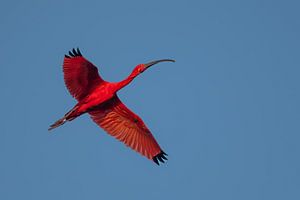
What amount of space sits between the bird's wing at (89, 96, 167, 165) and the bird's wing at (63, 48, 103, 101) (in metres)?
1.51

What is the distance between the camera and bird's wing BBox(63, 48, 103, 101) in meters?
24.8

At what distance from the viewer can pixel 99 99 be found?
25344 millimetres

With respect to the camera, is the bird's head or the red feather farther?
the red feather

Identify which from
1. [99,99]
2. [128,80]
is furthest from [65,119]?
[128,80]

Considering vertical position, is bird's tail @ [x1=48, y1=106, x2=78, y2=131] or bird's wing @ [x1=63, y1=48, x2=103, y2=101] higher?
bird's wing @ [x1=63, y1=48, x2=103, y2=101]

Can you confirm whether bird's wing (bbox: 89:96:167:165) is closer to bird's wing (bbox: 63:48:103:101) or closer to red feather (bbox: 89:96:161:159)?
red feather (bbox: 89:96:161:159)

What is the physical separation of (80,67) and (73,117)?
1788 millimetres

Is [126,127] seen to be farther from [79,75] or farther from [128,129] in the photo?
[79,75]

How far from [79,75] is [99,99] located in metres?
1.11

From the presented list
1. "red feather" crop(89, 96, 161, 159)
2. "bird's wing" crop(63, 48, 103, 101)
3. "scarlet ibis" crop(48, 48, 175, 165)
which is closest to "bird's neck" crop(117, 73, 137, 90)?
"scarlet ibis" crop(48, 48, 175, 165)

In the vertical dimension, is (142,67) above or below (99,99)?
above

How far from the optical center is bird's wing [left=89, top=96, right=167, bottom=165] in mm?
26781

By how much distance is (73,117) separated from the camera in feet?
82.5

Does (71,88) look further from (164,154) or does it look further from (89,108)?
(164,154)
